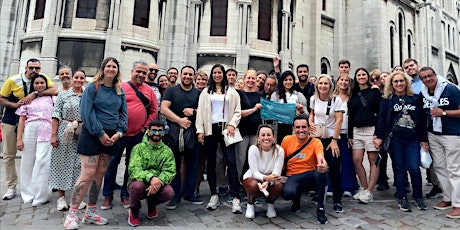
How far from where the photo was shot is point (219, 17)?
572 inches

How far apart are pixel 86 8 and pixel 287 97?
11.5 meters

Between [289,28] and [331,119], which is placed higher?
[289,28]

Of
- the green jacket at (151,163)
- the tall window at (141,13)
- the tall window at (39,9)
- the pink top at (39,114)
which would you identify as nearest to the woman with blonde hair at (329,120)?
the green jacket at (151,163)

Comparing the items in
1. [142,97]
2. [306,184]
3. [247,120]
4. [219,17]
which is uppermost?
[219,17]

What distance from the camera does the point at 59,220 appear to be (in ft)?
12.3

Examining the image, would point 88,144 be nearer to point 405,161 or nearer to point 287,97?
point 287,97

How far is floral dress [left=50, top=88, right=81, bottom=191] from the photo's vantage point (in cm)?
423

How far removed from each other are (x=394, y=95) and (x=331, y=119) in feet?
3.77

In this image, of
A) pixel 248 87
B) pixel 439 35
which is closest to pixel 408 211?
pixel 248 87

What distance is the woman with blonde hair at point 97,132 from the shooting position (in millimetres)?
3412

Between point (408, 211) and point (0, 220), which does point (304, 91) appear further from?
point (0, 220)

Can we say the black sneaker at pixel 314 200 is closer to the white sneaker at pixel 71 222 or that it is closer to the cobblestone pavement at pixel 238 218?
the cobblestone pavement at pixel 238 218

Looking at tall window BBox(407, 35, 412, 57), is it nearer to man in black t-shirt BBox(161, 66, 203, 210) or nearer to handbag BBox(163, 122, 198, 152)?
man in black t-shirt BBox(161, 66, 203, 210)

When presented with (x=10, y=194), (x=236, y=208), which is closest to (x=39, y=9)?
(x=10, y=194)
